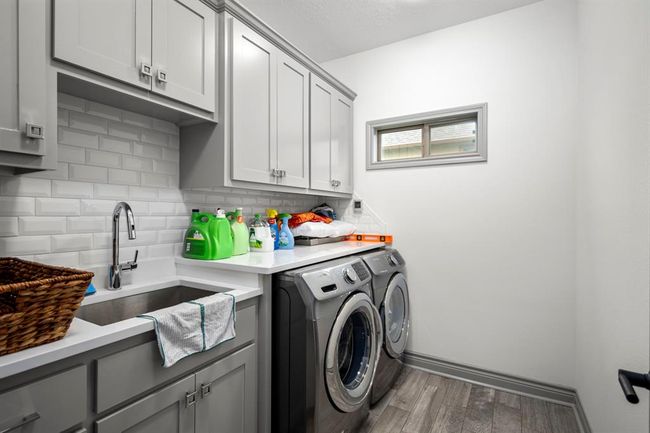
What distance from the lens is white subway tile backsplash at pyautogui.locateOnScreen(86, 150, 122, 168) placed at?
152cm

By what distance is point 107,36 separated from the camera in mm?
1267

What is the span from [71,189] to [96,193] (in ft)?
0.34

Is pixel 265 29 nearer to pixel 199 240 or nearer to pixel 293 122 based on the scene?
pixel 293 122

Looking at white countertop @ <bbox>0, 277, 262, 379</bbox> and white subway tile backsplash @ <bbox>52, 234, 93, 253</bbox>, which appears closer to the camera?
white countertop @ <bbox>0, 277, 262, 379</bbox>

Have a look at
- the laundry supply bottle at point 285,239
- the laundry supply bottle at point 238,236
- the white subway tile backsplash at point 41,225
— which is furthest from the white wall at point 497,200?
the white subway tile backsplash at point 41,225

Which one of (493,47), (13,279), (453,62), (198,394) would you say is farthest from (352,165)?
(13,279)

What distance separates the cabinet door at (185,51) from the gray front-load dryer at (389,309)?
1429mm

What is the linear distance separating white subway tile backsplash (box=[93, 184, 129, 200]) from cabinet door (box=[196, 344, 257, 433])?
986mm

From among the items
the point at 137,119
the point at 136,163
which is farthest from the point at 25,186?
the point at 137,119

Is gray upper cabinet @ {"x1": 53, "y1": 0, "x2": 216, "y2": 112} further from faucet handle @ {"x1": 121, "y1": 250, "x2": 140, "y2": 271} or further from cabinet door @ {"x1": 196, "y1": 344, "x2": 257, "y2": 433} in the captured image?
cabinet door @ {"x1": 196, "y1": 344, "x2": 257, "y2": 433}

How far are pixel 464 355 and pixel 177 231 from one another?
234cm

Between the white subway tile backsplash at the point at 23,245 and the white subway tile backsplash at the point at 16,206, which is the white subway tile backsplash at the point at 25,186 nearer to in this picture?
the white subway tile backsplash at the point at 16,206

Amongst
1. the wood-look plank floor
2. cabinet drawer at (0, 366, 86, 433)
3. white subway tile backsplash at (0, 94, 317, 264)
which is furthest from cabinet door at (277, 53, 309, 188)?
the wood-look plank floor

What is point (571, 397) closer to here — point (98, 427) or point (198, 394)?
point (198, 394)
